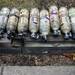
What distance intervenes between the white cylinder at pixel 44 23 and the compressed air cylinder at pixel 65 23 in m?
0.10

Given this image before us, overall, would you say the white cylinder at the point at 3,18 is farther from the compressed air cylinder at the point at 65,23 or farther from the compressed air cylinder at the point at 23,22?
the compressed air cylinder at the point at 65,23

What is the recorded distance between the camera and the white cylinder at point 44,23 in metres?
1.78

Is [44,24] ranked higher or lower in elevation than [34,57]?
higher

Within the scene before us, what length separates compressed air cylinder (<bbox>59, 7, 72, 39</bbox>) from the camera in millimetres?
1750

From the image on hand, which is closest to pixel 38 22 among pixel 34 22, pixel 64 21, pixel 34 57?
pixel 34 22

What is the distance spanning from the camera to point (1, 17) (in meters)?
1.97

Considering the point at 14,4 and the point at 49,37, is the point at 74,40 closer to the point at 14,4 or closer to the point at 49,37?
the point at 49,37

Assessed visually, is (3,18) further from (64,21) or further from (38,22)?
(64,21)

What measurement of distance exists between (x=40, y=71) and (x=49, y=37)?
0.71 metres

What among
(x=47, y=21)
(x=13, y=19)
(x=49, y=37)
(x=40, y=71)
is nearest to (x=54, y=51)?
(x=49, y=37)

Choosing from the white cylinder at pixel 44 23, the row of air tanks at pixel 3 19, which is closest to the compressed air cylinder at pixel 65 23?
the white cylinder at pixel 44 23

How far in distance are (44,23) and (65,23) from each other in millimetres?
151

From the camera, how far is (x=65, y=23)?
187cm

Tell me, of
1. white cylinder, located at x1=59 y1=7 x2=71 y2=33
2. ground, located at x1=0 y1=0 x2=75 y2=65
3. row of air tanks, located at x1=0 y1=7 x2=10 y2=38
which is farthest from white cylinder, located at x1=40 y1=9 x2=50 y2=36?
ground, located at x1=0 y1=0 x2=75 y2=65
